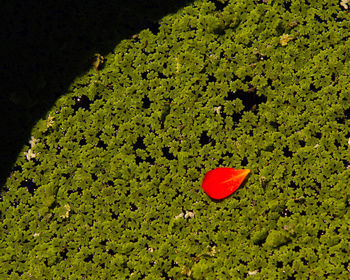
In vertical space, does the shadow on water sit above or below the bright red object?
above

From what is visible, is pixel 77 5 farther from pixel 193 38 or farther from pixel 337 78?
pixel 337 78

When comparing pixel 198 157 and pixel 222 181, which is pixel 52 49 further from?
pixel 222 181

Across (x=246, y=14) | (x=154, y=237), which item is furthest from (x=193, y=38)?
(x=154, y=237)

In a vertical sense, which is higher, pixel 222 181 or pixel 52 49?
pixel 52 49

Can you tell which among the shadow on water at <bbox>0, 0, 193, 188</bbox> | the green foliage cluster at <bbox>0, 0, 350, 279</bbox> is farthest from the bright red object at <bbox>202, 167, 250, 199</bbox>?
the shadow on water at <bbox>0, 0, 193, 188</bbox>

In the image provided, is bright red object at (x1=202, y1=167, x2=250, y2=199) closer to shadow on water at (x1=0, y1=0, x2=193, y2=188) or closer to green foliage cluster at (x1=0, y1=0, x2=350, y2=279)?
green foliage cluster at (x1=0, y1=0, x2=350, y2=279)

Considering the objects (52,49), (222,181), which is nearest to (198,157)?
(222,181)
